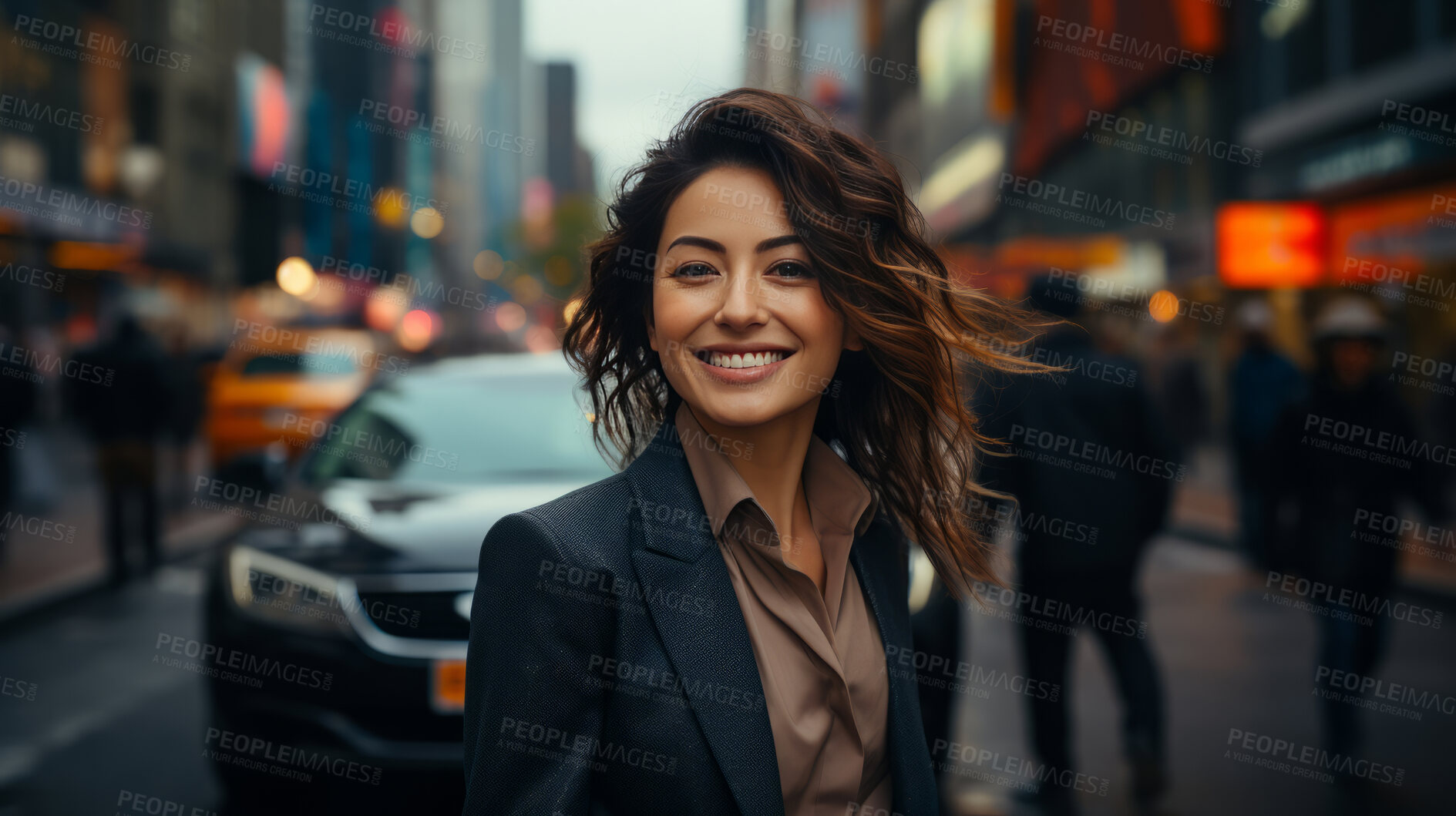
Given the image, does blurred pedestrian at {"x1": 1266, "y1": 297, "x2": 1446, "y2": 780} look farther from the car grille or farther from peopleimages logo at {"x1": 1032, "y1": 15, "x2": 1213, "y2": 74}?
peopleimages logo at {"x1": 1032, "y1": 15, "x2": 1213, "y2": 74}

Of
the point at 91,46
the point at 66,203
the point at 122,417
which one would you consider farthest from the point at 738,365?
the point at 91,46

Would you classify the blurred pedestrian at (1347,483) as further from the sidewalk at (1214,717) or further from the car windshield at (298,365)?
the car windshield at (298,365)

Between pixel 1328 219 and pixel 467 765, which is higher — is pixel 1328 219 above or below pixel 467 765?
above

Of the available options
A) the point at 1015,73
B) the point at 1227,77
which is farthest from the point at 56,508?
the point at 1015,73

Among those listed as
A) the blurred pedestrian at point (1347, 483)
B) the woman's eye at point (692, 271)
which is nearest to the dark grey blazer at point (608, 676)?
the woman's eye at point (692, 271)

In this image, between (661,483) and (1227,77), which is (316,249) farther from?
(661,483)

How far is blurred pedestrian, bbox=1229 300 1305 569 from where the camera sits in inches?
389

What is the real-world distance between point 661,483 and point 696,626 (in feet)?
0.77

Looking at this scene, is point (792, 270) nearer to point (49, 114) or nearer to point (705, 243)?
point (705, 243)

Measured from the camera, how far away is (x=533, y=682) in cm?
149

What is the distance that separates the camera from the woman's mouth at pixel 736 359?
176 cm

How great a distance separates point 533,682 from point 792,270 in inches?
28.0

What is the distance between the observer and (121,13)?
29734 mm

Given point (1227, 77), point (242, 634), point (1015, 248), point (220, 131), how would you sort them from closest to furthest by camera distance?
point (242, 634)
point (1227, 77)
point (1015, 248)
point (220, 131)
